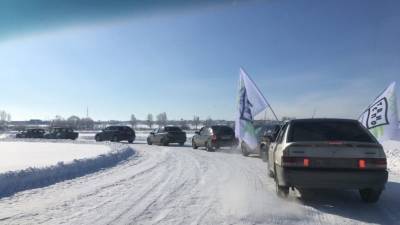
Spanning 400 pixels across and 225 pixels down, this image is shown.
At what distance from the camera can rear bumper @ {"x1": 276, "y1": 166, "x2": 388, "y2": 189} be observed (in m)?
7.86

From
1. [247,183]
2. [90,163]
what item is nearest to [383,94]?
[247,183]

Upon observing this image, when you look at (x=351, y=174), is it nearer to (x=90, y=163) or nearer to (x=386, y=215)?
(x=386, y=215)

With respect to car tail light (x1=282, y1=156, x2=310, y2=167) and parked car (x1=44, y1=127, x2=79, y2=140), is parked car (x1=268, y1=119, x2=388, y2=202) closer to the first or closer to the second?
car tail light (x1=282, y1=156, x2=310, y2=167)

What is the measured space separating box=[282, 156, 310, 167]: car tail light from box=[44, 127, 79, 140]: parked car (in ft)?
160

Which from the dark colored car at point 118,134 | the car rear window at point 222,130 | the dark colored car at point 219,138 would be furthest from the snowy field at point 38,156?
the dark colored car at point 118,134

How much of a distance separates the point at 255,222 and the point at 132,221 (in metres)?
1.93

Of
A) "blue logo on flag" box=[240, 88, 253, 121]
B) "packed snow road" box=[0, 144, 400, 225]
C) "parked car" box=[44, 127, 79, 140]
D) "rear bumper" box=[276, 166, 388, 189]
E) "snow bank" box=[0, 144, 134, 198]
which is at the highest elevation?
"blue logo on flag" box=[240, 88, 253, 121]

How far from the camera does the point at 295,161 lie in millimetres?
8164

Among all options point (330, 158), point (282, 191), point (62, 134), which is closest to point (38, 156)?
point (282, 191)

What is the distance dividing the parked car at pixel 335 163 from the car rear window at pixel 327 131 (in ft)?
0.06

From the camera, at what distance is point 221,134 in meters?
26.2

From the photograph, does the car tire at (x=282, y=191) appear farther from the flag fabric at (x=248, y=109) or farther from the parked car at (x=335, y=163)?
the flag fabric at (x=248, y=109)

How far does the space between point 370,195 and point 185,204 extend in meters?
3.55

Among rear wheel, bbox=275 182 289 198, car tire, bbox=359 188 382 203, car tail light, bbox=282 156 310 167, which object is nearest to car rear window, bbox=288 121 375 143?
car tail light, bbox=282 156 310 167
